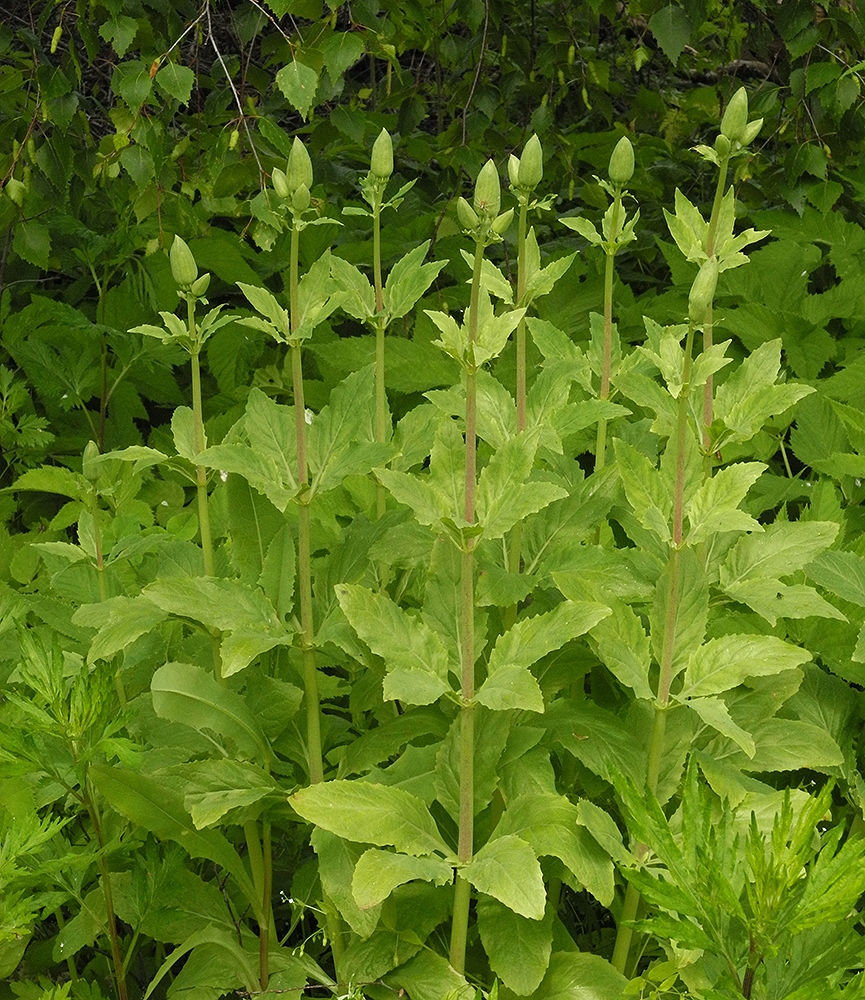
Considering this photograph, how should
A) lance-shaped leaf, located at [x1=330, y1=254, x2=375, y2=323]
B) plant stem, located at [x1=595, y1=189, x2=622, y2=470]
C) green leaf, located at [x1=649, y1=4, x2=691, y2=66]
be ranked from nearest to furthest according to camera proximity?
plant stem, located at [x1=595, y1=189, x2=622, y2=470] < lance-shaped leaf, located at [x1=330, y1=254, x2=375, y2=323] < green leaf, located at [x1=649, y1=4, x2=691, y2=66]

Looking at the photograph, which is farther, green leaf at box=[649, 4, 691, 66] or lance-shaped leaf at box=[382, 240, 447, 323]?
green leaf at box=[649, 4, 691, 66]

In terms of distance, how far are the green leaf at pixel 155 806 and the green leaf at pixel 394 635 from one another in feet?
1.03

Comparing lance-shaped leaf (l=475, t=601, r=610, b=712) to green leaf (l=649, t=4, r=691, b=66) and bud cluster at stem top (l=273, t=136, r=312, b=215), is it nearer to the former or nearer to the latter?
bud cluster at stem top (l=273, t=136, r=312, b=215)

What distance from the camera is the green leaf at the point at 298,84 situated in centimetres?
183

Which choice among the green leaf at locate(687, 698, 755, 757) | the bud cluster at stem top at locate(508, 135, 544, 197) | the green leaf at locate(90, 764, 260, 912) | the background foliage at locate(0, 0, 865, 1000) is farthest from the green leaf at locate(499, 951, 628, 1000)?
the bud cluster at stem top at locate(508, 135, 544, 197)

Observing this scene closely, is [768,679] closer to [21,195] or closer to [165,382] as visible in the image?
[21,195]

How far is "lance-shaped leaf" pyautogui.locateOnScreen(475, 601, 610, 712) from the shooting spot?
1.04 metres

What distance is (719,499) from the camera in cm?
114

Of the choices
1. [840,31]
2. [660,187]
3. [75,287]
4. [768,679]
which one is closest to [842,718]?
[768,679]

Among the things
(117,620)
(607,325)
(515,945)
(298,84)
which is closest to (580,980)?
(515,945)

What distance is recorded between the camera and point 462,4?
2.47 m

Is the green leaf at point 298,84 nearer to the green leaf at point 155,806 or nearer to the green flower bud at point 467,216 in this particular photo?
the green flower bud at point 467,216

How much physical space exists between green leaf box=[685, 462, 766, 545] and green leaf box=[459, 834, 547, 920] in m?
0.35

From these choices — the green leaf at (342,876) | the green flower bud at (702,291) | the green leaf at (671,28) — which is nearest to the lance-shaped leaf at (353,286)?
the green flower bud at (702,291)
